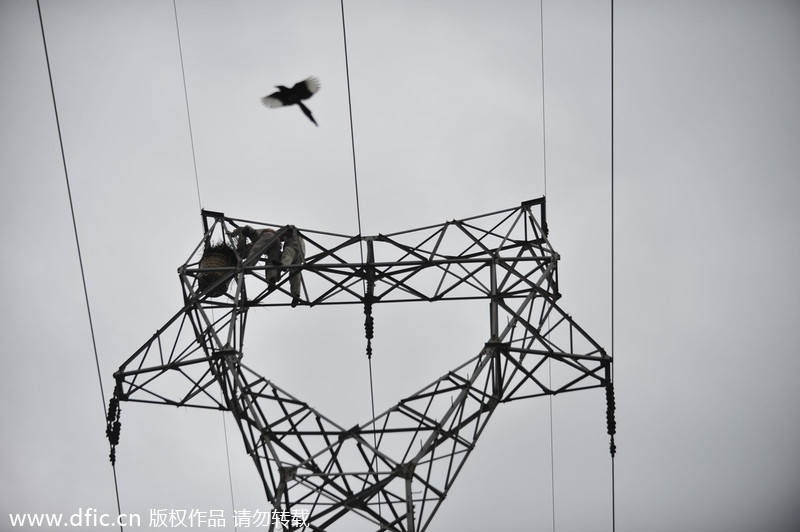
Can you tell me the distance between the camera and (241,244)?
46.5 feet

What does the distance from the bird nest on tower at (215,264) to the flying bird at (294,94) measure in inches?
100

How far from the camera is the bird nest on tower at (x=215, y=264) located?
13.4 m

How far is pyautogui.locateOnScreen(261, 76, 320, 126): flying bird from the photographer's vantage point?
1402 centimetres

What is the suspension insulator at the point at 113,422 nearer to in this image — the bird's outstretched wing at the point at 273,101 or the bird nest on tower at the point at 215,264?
the bird nest on tower at the point at 215,264

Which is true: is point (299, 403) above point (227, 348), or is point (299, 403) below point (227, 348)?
below

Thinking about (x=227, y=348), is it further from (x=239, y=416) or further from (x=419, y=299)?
(x=419, y=299)

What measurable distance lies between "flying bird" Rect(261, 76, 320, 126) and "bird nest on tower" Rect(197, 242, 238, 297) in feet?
8.34

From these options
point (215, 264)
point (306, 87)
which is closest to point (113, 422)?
point (215, 264)

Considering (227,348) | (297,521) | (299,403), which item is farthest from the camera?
(299,403)

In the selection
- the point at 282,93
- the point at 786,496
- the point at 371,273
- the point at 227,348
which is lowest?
the point at 786,496

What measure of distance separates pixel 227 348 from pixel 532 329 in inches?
169

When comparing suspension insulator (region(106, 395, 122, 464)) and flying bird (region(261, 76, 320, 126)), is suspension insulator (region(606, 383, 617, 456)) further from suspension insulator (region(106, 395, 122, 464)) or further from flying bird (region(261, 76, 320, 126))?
suspension insulator (region(106, 395, 122, 464))

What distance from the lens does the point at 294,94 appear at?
1416 centimetres

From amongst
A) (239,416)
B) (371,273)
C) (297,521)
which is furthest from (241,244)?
(297,521)
